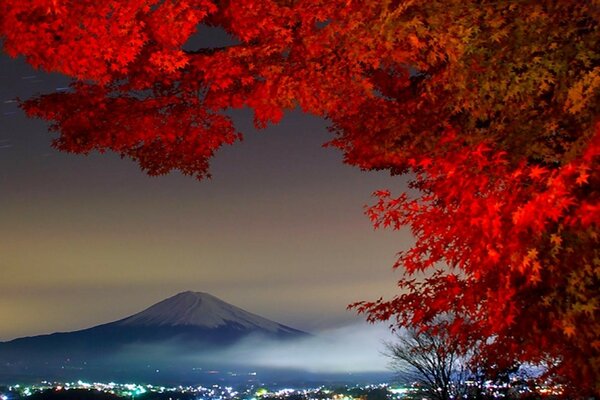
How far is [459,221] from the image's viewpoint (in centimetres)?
637

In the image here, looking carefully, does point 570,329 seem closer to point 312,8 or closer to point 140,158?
point 312,8

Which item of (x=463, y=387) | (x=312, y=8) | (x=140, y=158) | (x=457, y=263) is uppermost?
(x=312, y=8)

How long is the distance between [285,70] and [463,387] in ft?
54.7

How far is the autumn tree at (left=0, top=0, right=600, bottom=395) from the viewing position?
6.27 meters

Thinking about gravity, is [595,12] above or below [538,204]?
above

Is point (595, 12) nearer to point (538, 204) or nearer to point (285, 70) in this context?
point (538, 204)

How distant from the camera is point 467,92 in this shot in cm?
711

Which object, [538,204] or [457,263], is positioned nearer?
[538,204]

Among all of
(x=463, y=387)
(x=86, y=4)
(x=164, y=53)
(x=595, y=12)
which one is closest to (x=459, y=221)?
(x=595, y=12)

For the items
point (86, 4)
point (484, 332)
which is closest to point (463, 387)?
point (484, 332)

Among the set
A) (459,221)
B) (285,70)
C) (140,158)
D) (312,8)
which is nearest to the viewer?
(459,221)

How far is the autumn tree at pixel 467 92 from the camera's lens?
6.27 metres

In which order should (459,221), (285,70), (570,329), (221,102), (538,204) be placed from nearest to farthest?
(538,204) < (570,329) < (459,221) < (285,70) < (221,102)

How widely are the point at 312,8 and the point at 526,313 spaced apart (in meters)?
3.78
